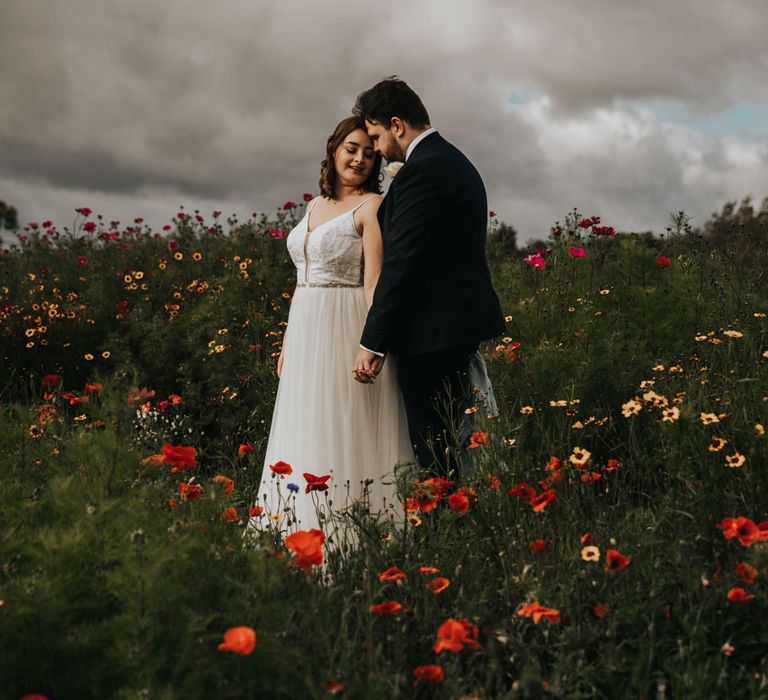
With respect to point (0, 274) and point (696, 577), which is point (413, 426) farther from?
point (0, 274)

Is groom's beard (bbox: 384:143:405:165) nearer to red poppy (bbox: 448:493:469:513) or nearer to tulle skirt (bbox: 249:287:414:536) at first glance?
tulle skirt (bbox: 249:287:414:536)

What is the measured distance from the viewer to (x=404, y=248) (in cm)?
347

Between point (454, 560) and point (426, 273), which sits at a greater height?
point (426, 273)

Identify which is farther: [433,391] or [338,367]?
[338,367]

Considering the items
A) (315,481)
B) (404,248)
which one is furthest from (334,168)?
(315,481)

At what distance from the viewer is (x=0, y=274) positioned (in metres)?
10.0

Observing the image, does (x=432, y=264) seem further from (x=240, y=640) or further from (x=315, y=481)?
(x=240, y=640)

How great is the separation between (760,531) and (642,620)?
1.39 ft

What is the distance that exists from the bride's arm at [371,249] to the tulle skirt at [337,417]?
18 cm

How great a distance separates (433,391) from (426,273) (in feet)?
1.92

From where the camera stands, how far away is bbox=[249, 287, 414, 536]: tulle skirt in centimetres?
395

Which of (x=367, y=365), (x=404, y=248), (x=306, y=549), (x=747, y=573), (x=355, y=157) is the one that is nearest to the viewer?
(x=306, y=549)

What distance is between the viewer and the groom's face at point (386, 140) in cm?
375

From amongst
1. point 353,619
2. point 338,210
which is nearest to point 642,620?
point 353,619
